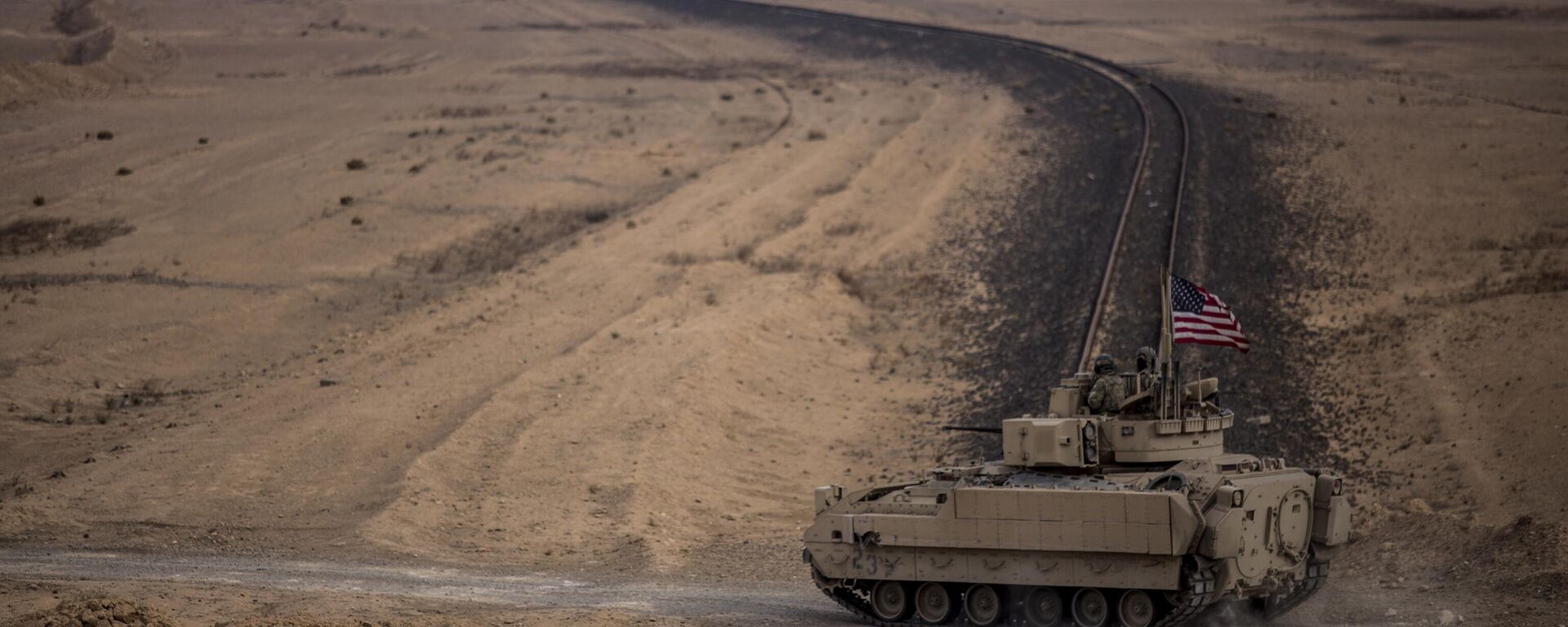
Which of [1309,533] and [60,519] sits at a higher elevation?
[1309,533]

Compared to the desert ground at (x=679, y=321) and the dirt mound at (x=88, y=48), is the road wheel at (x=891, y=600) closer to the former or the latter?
the desert ground at (x=679, y=321)

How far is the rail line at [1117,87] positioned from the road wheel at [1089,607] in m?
9.37

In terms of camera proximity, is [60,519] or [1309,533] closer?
[1309,533]

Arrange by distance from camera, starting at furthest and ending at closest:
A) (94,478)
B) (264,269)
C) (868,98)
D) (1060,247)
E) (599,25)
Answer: (599,25), (868,98), (264,269), (1060,247), (94,478)

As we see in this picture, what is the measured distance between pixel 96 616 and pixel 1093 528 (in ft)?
33.2

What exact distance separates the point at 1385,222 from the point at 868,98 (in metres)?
25.8

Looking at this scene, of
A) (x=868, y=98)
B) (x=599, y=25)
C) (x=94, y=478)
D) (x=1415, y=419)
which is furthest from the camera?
(x=599, y=25)

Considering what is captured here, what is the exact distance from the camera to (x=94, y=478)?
25953 mm

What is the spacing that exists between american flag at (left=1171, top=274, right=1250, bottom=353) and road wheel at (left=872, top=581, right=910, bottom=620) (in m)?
4.42

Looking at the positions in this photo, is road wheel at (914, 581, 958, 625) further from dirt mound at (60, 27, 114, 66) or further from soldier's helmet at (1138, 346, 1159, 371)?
dirt mound at (60, 27, 114, 66)

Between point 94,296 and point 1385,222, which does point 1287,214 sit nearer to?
point 1385,222

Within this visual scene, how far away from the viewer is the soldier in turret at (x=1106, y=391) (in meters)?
18.1

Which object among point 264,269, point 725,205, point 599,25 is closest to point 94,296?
point 264,269

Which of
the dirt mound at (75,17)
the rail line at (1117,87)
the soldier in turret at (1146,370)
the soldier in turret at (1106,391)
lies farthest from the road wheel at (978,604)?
the dirt mound at (75,17)
